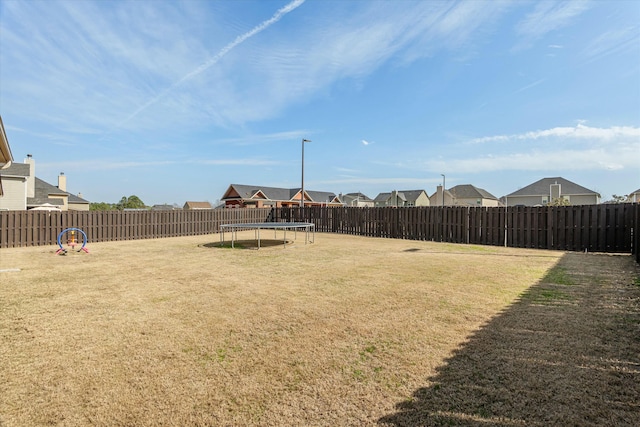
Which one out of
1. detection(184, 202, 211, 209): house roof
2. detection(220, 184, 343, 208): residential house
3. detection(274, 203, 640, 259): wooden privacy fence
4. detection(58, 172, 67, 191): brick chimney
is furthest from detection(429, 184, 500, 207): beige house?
detection(58, 172, 67, 191): brick chimney

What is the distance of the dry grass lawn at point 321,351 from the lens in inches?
88.9

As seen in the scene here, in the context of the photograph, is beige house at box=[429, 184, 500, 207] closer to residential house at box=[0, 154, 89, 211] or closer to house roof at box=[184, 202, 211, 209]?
house roof at box=[184, 202, 211, 209]

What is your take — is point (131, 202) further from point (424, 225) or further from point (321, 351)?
point (321, 351)

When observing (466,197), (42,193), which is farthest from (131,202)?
(466,197)

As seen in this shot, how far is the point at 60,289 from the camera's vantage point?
591 cm

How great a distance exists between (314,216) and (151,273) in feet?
48.3

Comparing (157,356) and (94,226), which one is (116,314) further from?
(94,226)

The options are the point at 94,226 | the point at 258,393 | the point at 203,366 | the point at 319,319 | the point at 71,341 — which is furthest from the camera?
the point at 94,226

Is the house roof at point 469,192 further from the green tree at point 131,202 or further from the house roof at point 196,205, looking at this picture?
the green tree at point 131,202

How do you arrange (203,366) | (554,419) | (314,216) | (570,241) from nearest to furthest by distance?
(554,419), (203,366), (570,241), (314,216)

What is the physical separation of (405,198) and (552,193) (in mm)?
25102

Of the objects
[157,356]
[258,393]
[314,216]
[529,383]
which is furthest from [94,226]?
[529,383]

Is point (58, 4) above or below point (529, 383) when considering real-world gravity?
above

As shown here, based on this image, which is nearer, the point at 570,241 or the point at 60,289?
the point at 60,289
